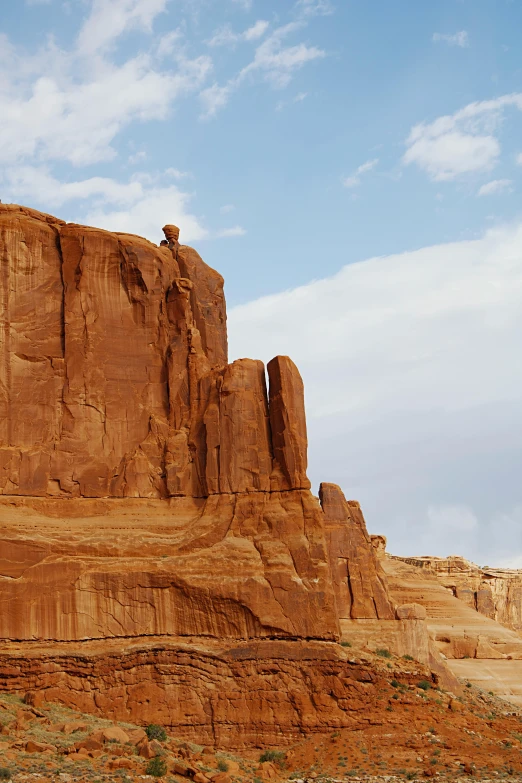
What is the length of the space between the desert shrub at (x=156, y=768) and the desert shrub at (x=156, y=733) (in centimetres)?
484

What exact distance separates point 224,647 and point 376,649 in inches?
438

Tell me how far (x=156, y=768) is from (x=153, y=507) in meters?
14.8

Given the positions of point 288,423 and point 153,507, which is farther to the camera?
point 153,507

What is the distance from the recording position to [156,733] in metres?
41.2

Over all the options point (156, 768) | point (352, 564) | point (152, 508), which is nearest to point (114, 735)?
point (156, 768)

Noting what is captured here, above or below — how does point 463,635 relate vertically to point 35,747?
above

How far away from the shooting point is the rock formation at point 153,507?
4369 centimetres

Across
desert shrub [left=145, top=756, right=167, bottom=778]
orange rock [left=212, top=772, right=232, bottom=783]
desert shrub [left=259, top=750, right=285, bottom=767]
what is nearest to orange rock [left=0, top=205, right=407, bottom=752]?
desert shrub [left=259, top=750, right=285, bottom=767]

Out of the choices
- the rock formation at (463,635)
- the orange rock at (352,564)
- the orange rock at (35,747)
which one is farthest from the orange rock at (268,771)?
the rock formation at (463,635)

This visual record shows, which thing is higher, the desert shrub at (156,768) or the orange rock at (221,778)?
the desert shrub at (156,768)

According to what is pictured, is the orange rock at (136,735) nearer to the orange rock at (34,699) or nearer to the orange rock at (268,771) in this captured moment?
the orange rock at (34,699)

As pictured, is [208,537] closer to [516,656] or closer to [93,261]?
[93,261]

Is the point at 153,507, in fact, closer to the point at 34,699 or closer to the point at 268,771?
Result: the point at 34,699

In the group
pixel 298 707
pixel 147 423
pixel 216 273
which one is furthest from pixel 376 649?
pixel 216 273
